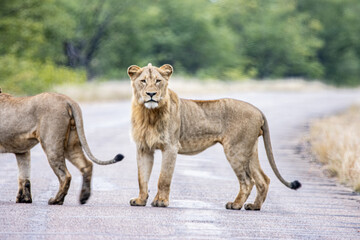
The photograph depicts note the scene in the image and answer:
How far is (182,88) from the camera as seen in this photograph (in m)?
44.0

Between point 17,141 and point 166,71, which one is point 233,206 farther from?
point 17,141

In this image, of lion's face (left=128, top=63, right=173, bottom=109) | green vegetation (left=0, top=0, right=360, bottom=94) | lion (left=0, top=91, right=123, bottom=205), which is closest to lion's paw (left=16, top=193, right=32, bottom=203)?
lion (left=0, top=91, right=123, bottom=205)

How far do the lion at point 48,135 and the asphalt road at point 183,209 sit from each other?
0.25 metres

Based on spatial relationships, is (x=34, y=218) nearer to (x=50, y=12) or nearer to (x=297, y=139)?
(x=297, y=139)

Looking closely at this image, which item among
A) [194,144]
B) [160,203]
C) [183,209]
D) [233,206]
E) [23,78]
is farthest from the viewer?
[23,78]

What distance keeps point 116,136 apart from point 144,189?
9.08 metres

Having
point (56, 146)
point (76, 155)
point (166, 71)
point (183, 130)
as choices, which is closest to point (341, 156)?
point (183, 130)

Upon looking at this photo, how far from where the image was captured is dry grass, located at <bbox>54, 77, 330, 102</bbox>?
108 ft

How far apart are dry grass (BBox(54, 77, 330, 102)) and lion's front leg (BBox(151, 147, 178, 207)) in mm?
23970

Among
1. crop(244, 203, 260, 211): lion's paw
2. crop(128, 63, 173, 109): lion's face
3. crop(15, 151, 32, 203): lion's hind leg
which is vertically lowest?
crop(244, 203, 260, 211): lion's paw

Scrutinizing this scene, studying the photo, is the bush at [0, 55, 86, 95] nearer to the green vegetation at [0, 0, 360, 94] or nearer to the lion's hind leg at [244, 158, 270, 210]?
the green vegetation at [0, 0, 360, 94]

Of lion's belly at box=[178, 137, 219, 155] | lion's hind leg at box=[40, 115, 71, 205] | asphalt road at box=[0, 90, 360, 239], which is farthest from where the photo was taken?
lion's belly at box=[178, 137, 219, 155]

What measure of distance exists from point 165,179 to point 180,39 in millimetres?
56368

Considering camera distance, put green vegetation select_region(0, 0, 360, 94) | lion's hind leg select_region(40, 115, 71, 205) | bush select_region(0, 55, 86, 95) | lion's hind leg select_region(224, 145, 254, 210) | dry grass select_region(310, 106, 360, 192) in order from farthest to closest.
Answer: green vegetation select_region(0, 0, 360, 94)
bush select_region(0, 55, 86, 95)
dry grass select_region(310, 106, 360, 192)
lion's hind leg select_region(224, 145, 254, 210)
lion's hind leg select_region(40, 115, 71, 205)
